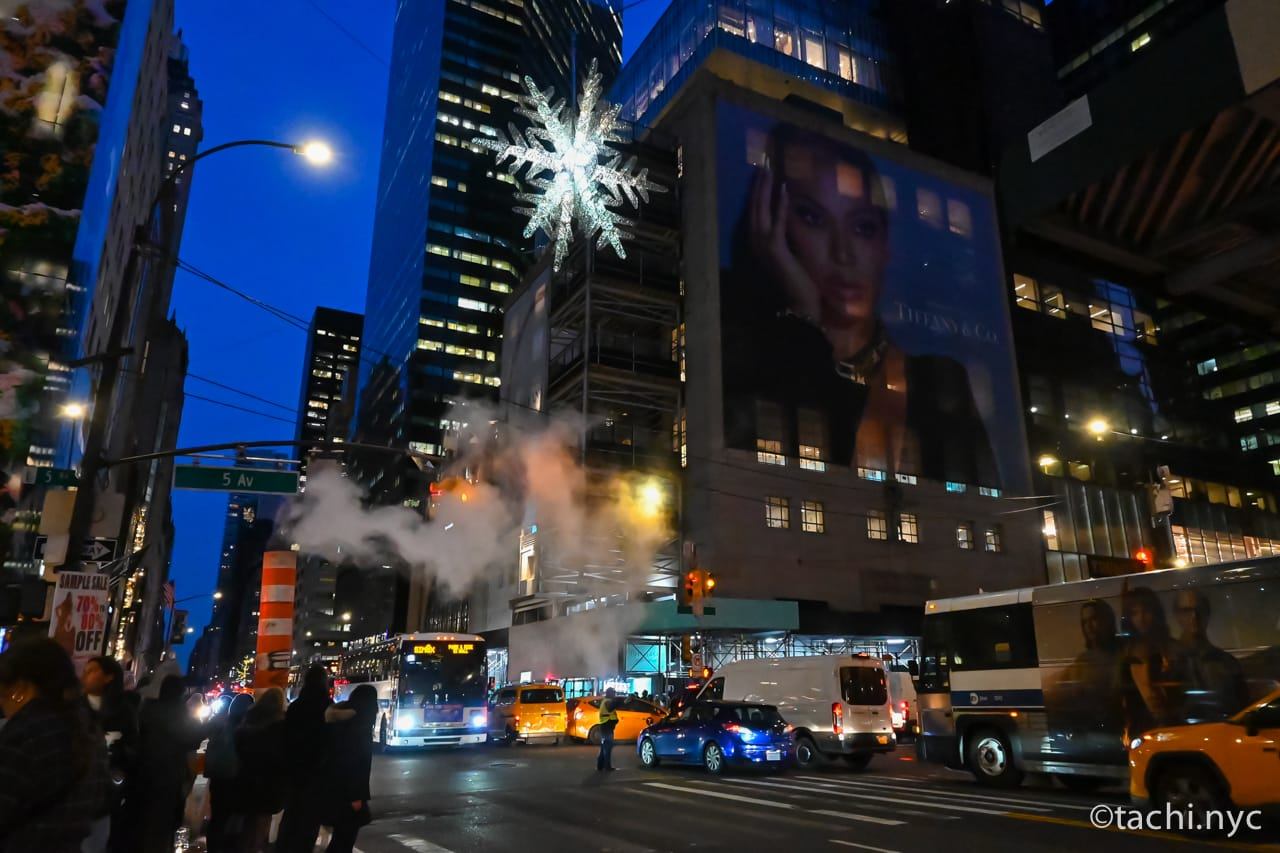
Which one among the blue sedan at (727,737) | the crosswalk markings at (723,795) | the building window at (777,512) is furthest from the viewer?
the building window at (777,512)

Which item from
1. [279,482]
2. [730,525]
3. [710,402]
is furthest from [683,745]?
[710,402]

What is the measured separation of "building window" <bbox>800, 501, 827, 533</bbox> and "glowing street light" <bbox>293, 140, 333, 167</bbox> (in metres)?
30.0

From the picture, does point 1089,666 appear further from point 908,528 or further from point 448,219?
point 448,219

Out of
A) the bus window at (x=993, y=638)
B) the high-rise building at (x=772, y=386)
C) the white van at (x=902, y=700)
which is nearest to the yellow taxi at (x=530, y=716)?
the high-rise building at (x=772, y=386)

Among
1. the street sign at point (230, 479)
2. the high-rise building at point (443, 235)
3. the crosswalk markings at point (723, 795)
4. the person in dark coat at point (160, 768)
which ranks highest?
the high-rise building at point (443, 235)

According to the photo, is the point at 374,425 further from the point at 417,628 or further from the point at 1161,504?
the point at 1161,504

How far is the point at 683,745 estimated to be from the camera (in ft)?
55.4

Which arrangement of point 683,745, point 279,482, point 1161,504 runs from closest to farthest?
point 279,482
point 683,745
point 1161,504

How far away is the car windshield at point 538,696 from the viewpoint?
2609cm

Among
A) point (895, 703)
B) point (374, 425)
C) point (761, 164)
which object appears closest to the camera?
point (895, 703)

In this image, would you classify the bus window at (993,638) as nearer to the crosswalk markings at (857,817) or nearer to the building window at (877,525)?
the crosswalk markings at (857,817)

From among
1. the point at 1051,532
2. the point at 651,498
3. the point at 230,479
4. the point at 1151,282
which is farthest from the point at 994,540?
the point at 1151,282

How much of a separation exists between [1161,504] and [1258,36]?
21143mm

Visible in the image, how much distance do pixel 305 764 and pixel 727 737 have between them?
36.6 ft
